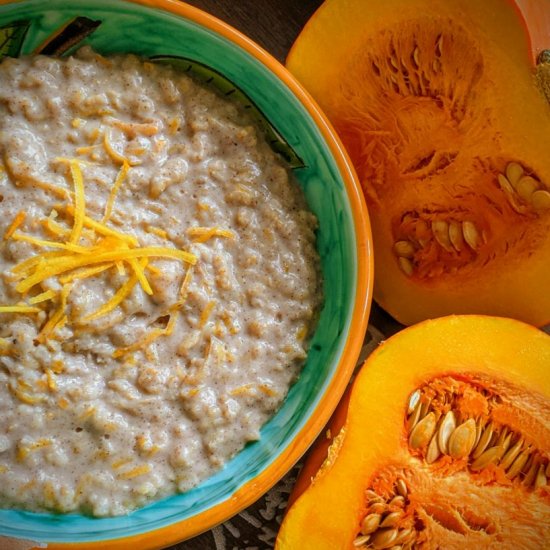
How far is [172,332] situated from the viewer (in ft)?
5.47

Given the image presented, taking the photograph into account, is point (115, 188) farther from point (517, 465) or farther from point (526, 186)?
point (517, 465)

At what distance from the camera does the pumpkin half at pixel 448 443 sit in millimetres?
1636

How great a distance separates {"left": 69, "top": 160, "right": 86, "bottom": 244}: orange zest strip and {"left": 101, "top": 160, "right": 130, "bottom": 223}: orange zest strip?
0.05 m

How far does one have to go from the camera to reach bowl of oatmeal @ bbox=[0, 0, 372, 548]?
158 centimetres

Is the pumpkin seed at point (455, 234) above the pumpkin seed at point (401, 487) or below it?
above

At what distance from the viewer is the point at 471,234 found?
1883mm

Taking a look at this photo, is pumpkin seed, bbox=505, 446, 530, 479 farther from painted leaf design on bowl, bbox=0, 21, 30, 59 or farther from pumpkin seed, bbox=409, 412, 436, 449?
painted leaf design on bowl, bbox=0, 21, 30, 59

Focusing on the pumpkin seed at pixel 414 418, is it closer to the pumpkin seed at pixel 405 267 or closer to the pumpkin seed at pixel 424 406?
the pumpkin seed at pixel 424 406

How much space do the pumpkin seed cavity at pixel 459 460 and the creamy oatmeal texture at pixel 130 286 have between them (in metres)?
0.32

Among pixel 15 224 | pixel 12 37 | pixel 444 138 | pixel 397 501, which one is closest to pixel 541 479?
pixel 397 501

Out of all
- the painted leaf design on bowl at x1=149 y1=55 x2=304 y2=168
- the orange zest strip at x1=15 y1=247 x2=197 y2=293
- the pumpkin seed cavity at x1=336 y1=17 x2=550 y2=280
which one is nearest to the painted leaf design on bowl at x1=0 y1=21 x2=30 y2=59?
the painted leaf design on bowl at x1=149 y1=55 x2=304 y2=168

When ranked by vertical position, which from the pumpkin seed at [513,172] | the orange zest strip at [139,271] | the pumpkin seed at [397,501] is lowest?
the pumpkin seed at [397,501]

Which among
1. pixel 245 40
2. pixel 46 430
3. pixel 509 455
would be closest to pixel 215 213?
pixel 245 40

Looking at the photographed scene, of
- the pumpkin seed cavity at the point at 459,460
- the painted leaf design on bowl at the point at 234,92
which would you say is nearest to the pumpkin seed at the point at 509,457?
the pumpkin seed cavity at the point at 459,460
